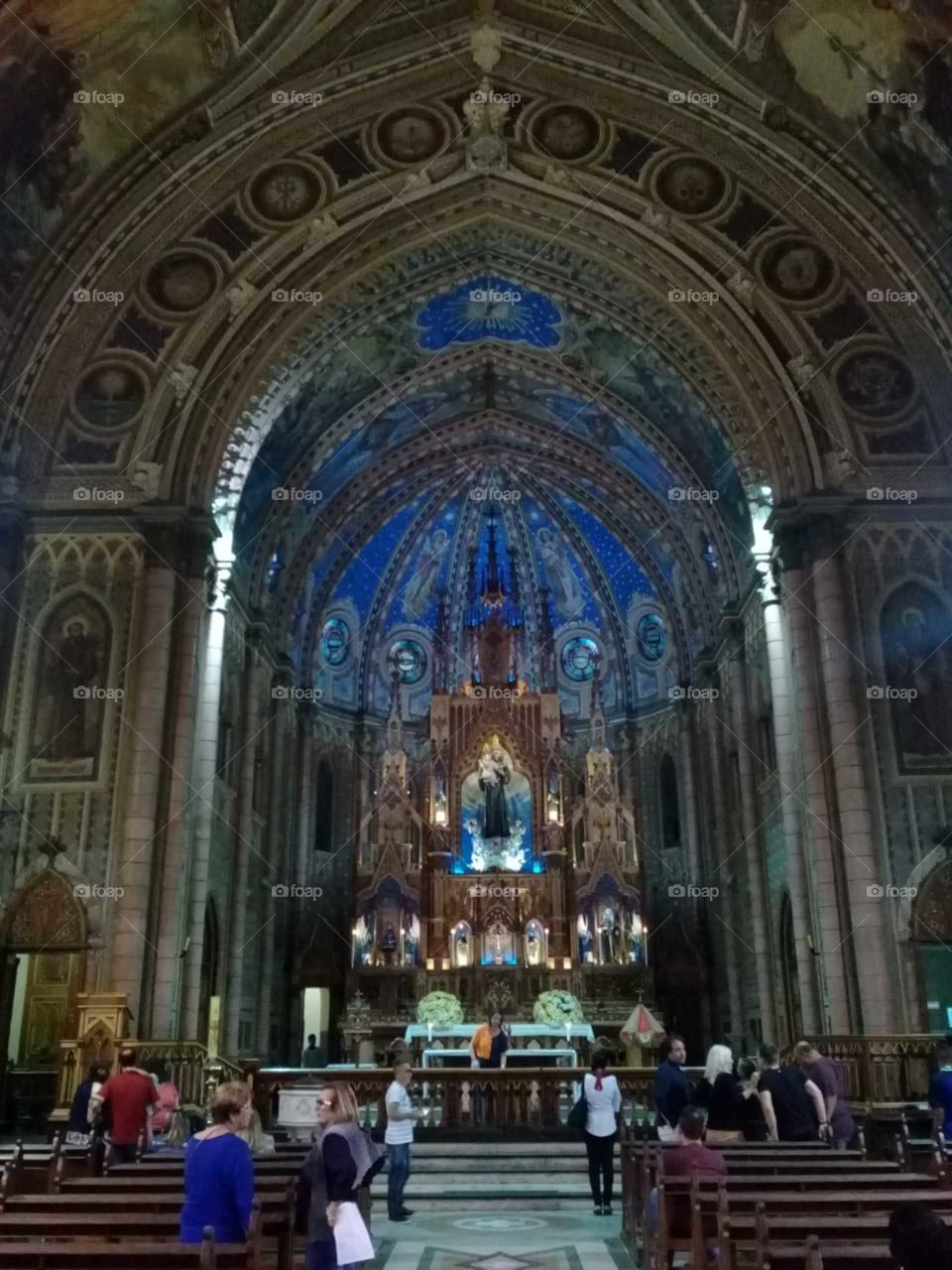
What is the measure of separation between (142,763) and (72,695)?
209cm

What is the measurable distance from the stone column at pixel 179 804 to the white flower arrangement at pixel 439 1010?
7972 millimetres

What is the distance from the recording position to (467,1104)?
58.2ft

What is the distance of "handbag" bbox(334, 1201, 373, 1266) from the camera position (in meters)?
6.06

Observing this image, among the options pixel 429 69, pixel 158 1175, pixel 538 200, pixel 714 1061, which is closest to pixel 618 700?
pixel 538 200

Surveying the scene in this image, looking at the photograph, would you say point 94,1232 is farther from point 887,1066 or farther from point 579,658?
point 579,658

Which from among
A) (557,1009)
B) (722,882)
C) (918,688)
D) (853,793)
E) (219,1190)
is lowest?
(219,1190)

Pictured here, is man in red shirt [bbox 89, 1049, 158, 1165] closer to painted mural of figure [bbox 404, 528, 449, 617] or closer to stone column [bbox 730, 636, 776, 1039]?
stone column [bbox 730, 636, 776, 1039]

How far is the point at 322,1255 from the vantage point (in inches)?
245

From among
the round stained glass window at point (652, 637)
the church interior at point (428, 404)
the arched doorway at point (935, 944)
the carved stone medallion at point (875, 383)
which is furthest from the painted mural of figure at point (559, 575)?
the arched doorway at point (935, 944)

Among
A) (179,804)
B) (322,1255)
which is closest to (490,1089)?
(179,804)

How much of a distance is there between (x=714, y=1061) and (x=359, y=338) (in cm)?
1850

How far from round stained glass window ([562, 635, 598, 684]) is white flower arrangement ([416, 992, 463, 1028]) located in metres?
12.0

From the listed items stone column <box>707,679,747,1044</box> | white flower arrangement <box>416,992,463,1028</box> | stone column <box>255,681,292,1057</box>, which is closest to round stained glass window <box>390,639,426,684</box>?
stone column <box>255,681,292,1057</box>

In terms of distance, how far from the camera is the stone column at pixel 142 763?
1802 cm
